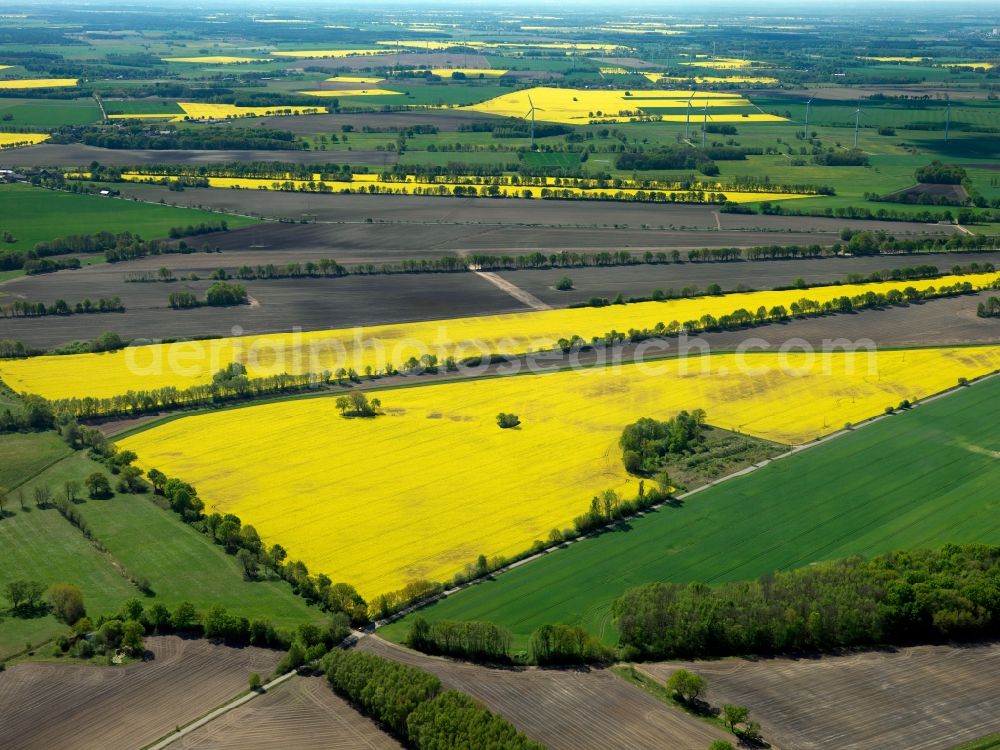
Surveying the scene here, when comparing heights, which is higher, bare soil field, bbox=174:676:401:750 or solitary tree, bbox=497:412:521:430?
solitary tree, bbox=497:412:521:430

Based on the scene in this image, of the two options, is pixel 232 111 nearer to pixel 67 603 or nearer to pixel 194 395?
pixel 194 395

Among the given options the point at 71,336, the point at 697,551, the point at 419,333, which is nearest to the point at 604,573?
the point at 697,551

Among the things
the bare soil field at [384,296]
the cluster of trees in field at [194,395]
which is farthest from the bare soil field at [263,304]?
the cluster of trees in field at [194,395]

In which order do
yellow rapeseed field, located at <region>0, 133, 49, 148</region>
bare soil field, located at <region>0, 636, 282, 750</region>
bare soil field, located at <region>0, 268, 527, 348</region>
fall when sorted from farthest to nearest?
1. yellow rapeseed field, located at <region>0, 133, 49, 148</region>
2. bare soil field, located at <region>0, 268, 527, 348</region>
3. bare soil field, located at <region>0, 636, 282, 750</region>

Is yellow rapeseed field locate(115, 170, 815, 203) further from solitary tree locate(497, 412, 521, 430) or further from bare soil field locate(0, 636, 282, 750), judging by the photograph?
bare soil field locate(0, 636, 282, 750)

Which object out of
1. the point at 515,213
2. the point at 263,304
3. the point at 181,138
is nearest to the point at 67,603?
the point at 263,304

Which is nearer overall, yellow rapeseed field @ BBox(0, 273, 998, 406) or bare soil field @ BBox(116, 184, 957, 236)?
yellow rapeseed field @ BBox(0, 273, 998, 406)

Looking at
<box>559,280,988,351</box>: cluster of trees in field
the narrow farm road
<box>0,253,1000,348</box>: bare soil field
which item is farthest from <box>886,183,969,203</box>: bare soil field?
the narrow farm road
